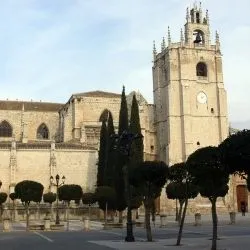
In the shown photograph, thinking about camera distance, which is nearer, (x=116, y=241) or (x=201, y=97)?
(x=116, y=241)

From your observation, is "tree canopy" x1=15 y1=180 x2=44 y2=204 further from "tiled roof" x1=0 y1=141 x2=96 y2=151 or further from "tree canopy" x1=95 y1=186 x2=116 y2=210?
"tiled roof" x1=0 y1=141 x2=96 y2=151

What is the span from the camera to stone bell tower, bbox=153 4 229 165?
55.2 metres

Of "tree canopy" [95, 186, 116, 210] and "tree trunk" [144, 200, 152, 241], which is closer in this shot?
"tree trunk" [144, 200, 152, 241]

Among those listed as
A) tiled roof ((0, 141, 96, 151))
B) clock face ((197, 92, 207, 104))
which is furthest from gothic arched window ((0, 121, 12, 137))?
clock face ((197, 92, 207, 104))

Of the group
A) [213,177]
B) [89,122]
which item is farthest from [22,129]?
[213,177]

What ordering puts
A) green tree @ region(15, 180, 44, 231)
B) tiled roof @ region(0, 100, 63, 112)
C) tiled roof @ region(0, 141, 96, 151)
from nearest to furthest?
1. green tree @ region(15, 180, 44, 231)
2. tiled roof @ region(0, 141, 96, 151)
3. tiled roof @ region(0, 100, 63, 112)

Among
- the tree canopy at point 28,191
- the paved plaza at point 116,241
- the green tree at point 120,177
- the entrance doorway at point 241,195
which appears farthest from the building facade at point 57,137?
the paved plaza at point 116,241

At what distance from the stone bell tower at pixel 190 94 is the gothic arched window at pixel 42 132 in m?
13.5

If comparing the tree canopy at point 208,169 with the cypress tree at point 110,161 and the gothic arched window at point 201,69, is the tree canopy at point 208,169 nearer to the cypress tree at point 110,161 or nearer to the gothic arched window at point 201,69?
the cypress tree at point 110,161

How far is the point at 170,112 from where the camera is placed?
5522 cm

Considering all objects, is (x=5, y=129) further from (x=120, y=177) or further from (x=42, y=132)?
(x=120, y=177)

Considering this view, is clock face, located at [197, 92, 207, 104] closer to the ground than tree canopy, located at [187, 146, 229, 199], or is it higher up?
higher up

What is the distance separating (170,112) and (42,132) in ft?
52.0

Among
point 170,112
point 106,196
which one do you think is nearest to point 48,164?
point 170,112
